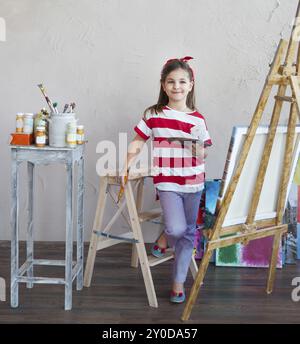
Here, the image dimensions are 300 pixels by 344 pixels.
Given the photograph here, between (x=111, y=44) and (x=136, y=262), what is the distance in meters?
1.19

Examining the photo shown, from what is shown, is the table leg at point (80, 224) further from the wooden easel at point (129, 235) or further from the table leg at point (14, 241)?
the table leg at point (14, 241)

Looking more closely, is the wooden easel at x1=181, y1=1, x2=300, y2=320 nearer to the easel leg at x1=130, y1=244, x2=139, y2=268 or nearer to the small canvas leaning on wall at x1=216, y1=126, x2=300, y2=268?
the small canvas leaning on wall at x1=216, y1=126, x2=300, y2=268

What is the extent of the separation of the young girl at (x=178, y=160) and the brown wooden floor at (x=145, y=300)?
0.58 feet

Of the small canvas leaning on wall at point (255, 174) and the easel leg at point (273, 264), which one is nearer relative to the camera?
the small canvas leaning on wall at point (255, 174)

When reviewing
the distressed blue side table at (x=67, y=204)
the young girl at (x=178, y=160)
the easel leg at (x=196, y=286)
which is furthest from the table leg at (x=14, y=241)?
the easel leg at (x=196, y=286)

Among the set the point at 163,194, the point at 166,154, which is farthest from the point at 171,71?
the point at 163,194

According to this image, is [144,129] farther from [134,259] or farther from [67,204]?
[134,259]

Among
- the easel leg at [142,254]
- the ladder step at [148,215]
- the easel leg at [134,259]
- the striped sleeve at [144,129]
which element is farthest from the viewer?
the easel leg at [134,259]

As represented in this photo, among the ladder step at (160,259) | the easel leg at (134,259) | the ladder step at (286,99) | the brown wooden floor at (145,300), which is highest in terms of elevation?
the ladder step at (286,99)

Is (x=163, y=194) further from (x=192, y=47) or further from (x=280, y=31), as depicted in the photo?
(x=280, y=31)

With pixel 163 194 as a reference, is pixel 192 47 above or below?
above

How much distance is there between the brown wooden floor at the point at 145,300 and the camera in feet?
8.18

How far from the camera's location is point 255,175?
2.57 m

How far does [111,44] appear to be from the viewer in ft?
11.0
